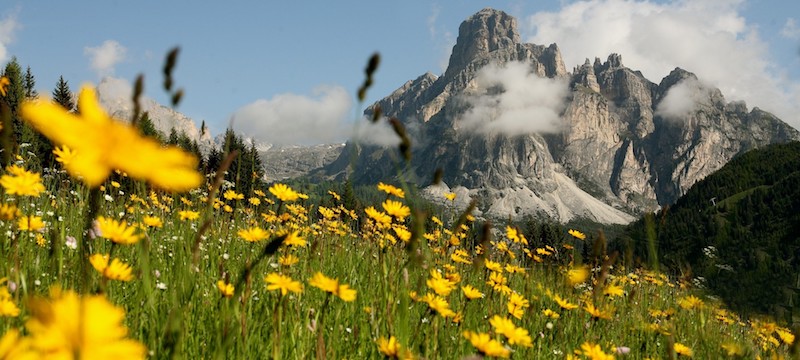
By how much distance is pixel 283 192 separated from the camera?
2764 millimetres

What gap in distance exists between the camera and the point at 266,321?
251cm

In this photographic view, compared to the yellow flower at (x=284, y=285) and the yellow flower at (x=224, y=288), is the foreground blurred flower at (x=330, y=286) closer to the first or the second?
the yellow flower at (x=284, y=285)

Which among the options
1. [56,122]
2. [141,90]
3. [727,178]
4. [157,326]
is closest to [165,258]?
[157,326]

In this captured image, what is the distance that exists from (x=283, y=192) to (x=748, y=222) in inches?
3925

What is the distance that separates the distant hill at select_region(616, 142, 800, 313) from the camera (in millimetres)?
58875

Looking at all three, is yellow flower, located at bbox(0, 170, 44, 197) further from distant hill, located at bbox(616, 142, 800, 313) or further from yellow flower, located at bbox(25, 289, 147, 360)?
distant hill, located at bbox(616, 142, 800, 313)

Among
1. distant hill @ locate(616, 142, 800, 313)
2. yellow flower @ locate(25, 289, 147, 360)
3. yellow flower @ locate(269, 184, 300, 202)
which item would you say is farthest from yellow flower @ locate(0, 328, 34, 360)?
distant hill @ locate(616, 142, 800, 313)

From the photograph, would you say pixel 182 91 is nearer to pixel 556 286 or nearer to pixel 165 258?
pixel 165 258

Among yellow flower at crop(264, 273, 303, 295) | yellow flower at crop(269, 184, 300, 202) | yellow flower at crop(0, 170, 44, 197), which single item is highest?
yellow flower at crop(269, 184, 300, 202)

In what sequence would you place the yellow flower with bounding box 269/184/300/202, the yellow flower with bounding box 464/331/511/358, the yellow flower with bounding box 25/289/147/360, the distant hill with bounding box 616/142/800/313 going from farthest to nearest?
the distant hill with bounding box 616/142/800/313 < the yellow flower with bounding box 269/184/300/202 < the yellow flower with bounding box 464/331/511/358 < the yellow flower with bounding box 25/289/147/360

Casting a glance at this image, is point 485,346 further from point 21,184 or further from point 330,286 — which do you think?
point 21,184

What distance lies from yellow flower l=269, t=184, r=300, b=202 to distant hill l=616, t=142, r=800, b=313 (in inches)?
2027

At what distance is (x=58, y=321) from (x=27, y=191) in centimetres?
173

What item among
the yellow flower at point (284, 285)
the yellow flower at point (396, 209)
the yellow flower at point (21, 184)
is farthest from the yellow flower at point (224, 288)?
the yellow flower at point (396, 209)
